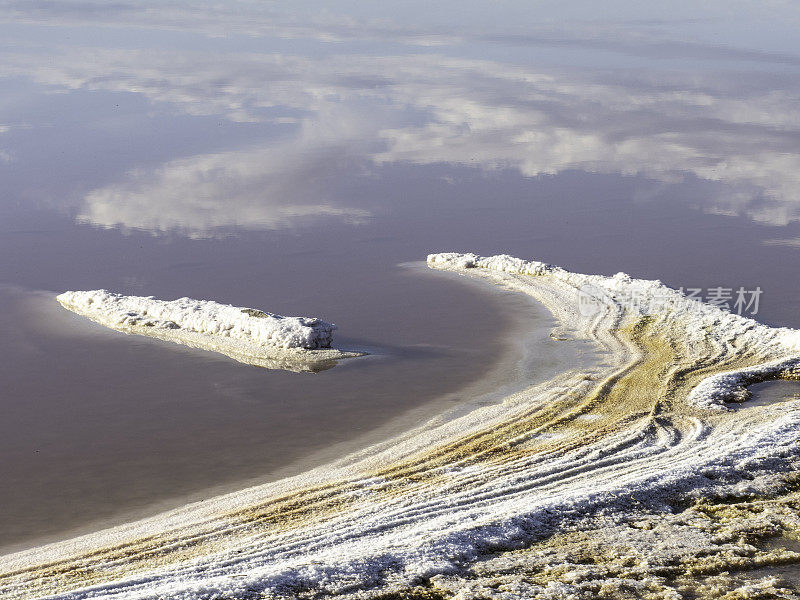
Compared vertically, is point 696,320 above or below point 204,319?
below

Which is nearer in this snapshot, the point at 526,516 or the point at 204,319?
the point at 526,516

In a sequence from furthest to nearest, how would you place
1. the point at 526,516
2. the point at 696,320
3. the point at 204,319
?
the point at 204,319 < the point at 696,320 < the point at 526,516

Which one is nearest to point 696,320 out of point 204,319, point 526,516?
point 526,516

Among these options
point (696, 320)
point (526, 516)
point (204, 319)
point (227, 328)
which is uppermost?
point (204, 319)

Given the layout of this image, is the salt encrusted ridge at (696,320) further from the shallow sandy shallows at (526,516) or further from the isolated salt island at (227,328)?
the isolated salt island at (227,328)

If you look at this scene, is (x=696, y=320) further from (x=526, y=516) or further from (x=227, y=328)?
(x=227, y=328)

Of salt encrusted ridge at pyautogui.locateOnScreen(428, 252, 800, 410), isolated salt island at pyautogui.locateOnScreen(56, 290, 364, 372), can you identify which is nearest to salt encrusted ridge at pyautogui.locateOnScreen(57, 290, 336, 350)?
isolated salt island at pyautogui.locateOnScreen(56, 290, 364, 372)

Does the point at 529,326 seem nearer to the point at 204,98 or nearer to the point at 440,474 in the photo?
the point at 440,474
